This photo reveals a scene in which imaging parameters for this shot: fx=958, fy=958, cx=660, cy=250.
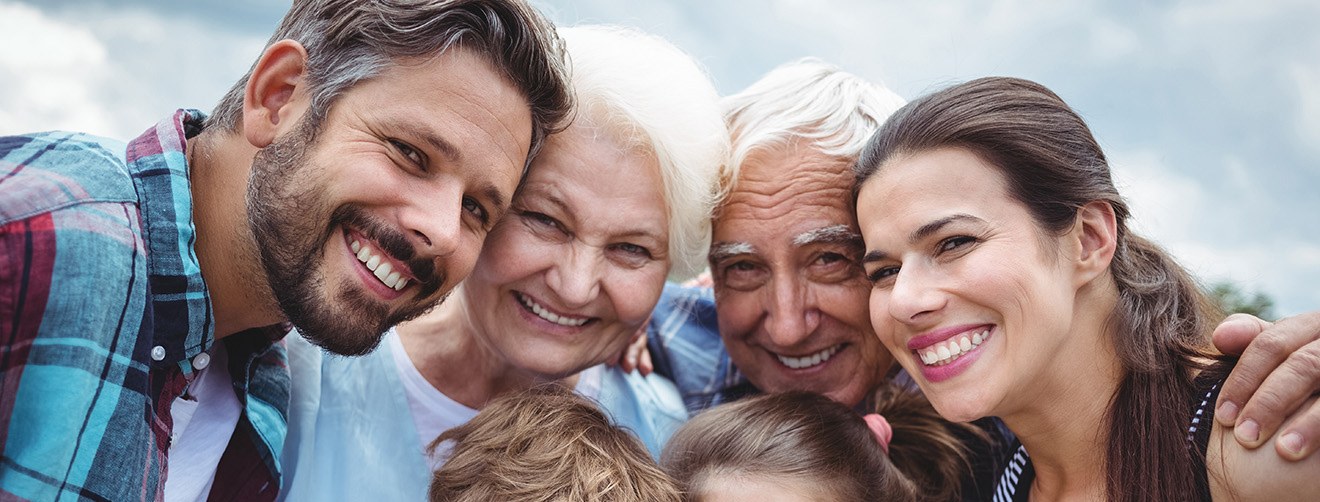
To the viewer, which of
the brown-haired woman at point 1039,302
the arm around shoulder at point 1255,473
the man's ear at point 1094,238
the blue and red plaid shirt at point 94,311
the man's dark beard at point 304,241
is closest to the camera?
the blue and red plaid shirt at point 94,311

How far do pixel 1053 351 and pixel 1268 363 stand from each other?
0.48 m

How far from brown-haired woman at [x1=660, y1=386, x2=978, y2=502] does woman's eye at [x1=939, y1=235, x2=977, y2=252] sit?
63 cm

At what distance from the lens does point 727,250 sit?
10.7 feet

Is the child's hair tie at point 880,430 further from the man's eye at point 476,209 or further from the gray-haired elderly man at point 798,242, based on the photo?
the man's eye at point 476,209

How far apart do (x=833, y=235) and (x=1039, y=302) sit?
78 cm

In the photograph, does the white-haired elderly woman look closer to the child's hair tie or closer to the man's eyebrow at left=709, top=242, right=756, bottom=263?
the man's eyebrow at left=709, top=242, right=756, bottom=263

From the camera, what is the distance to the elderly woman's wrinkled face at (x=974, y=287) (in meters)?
2.48

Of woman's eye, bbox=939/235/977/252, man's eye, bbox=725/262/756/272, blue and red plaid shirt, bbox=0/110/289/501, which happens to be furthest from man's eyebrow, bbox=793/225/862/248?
blue and red plaid shirt, bbox=0/110/289/501

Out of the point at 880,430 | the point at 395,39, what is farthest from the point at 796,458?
the point at 395,39

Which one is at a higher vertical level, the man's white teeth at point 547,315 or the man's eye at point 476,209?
the man's eye at point 476,209

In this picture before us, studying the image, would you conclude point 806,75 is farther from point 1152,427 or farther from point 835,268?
point 1152,427

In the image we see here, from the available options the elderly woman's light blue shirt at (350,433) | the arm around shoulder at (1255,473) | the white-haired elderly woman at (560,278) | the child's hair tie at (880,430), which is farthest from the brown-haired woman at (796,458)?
the arm around shoulder at (1255,473)

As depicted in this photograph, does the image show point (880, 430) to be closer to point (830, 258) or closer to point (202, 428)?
point (830, 258)

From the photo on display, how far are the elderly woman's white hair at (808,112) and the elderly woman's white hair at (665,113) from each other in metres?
0.12
